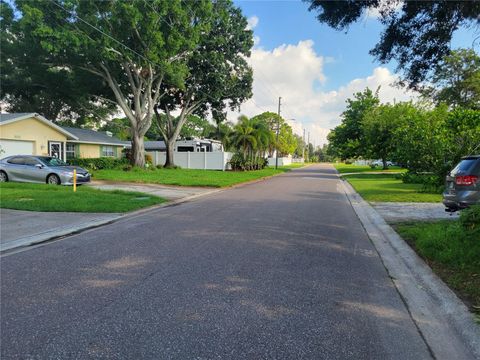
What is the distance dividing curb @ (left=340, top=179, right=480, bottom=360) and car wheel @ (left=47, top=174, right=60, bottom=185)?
15.0 metres

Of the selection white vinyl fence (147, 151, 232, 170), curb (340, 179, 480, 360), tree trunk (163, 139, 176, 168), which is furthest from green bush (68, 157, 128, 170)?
curb (340, 179, 480, 360)

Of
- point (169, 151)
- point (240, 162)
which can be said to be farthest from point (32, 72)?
point (240, 162)

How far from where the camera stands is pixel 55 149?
28281 mm

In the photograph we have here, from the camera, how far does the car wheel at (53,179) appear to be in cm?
1712

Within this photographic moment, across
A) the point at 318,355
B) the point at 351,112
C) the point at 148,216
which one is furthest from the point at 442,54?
the point at 351,112

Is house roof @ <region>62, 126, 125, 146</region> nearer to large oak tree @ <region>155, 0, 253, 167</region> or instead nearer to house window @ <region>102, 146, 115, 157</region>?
house window @ <region>102, 146, 115, 157</region>

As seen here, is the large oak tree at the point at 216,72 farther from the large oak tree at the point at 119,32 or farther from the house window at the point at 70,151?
the house window at the point at 70,151

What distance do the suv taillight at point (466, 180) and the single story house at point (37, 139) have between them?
2148cm

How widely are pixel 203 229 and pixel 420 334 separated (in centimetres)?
542

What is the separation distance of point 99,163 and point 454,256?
28.9 m

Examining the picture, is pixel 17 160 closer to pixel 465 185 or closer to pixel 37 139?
pixel 37 139

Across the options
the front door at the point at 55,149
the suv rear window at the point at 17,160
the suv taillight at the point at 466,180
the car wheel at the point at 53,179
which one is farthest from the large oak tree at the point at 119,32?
the suv taillight at the point at 466,180

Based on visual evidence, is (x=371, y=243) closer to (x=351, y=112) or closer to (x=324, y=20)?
(x=324, y=20)

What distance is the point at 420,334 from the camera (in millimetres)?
3539
